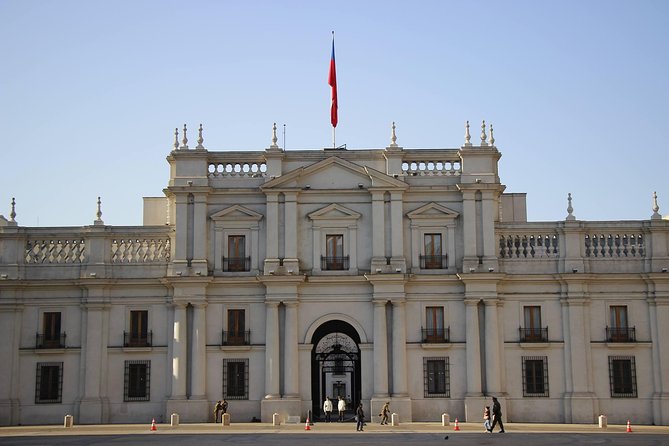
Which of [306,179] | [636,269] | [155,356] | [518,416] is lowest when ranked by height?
[518,416]

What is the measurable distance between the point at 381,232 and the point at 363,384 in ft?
27.2

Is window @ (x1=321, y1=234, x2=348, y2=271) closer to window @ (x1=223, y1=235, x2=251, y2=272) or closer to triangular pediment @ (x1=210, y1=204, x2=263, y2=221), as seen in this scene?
triangular pediment @ (x1=210, y1=204, x2=263, y2=221)

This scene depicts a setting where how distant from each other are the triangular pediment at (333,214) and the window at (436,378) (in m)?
8.78

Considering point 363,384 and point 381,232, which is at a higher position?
point 381,232

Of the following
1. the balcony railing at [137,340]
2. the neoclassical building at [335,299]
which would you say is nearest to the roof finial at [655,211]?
the neoclassical building at [335,299]

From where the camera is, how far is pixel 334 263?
5541 cm

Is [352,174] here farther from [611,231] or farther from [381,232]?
[611,231]

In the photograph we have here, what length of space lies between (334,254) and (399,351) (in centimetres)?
641

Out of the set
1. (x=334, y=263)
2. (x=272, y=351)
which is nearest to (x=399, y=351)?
(x=334, y=263)

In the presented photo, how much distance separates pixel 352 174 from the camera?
55875 millimetres

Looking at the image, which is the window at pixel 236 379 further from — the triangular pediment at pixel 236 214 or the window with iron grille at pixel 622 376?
the window with iron grille at pixel 622 376

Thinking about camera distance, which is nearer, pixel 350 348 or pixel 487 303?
pixel 487 303

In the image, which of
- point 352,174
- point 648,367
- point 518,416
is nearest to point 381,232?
point 352,174

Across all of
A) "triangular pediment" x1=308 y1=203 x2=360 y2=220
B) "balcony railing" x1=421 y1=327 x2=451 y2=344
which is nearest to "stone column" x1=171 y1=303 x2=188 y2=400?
"triangular pediment" x1=308 y1=203 x2=360 y2=220
